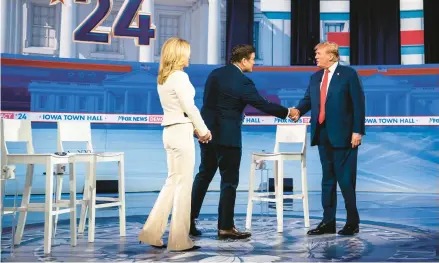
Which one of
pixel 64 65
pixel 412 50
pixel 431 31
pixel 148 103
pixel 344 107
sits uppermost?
pixel 431 31

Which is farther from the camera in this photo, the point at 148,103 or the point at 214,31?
the point at 214,31

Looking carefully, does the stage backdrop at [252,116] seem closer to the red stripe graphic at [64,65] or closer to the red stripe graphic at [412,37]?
the red stripe graphic at [64,65]

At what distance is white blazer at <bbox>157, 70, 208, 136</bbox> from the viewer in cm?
330

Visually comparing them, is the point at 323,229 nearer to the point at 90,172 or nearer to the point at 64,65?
the point at 90,172

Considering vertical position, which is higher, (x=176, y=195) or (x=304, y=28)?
(x=304, y=28)

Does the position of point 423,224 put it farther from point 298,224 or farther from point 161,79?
point 161,79

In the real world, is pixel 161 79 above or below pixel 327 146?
above

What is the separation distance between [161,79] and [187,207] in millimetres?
863

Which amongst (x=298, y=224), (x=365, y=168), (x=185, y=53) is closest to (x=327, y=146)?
(x=298, y=224)

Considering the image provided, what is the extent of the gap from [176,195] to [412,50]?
607 centimetres

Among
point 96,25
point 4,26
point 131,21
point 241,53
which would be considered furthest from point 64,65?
point 241,53

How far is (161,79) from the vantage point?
3369 millimetres

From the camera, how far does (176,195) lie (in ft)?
11.0

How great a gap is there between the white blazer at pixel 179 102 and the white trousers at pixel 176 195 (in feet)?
0.17
